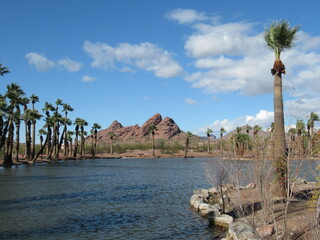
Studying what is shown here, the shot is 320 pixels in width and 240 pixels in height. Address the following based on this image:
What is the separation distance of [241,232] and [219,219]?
3.63 m

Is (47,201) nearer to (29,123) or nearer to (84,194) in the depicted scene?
(84,194)

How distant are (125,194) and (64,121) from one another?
82.9m

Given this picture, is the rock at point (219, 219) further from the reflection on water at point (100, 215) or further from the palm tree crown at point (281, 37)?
the palm tree crown at point (281, 37)

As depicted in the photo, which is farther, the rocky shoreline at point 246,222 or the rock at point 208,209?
the rock at point 208,209

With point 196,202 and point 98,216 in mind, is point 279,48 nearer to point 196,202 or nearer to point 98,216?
point 196,202

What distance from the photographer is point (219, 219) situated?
53.1ft

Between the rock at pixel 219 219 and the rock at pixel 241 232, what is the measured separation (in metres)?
2.19

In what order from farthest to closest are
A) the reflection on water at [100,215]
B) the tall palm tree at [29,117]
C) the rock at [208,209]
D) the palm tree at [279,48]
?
1. the tall palm tree at [29,117]
2. the palm tree at [279,48]
3. the rock at [208,209]
4. the reflection on water at [100,215]

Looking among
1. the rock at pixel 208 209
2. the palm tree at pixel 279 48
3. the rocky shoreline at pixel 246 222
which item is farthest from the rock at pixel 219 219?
the palm tree at pixel 279 48

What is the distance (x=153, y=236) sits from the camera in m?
14.5

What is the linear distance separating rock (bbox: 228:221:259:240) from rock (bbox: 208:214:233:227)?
219 centimetres

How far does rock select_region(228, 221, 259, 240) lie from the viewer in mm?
12016

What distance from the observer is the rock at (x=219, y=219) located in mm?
15862

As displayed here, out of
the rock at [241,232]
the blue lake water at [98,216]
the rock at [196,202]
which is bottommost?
the blue lake water at [98,216]
